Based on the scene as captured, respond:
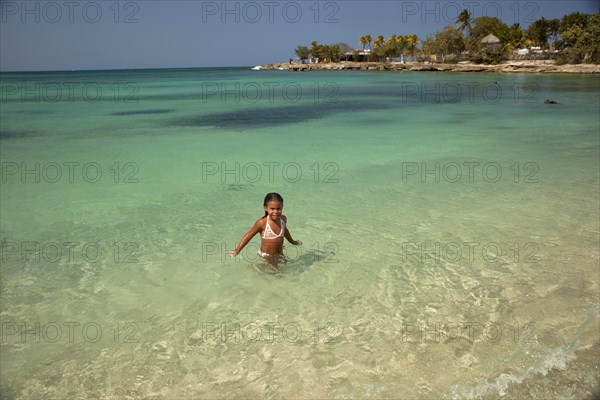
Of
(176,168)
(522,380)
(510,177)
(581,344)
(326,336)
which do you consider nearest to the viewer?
(522,380)

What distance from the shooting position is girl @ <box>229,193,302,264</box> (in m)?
4.43

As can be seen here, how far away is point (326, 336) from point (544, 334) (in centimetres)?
195

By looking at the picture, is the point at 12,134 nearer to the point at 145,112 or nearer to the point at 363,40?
the point at 145,112

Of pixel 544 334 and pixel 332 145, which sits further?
pixel 332 145

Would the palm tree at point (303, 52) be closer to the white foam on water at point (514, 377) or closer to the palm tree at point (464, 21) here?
the palm tree at point (464, 21)

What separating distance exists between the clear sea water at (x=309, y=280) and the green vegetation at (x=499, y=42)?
69.3 metres

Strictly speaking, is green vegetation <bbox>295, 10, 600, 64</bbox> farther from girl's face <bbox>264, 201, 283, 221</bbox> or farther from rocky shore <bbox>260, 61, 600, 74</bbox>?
girl's face <bbox>264, 201, 283, 221</bbox>

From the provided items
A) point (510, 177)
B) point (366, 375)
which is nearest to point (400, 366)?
point (366, 375)

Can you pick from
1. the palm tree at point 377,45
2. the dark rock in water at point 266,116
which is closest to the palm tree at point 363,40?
the palm tree at point 377,45

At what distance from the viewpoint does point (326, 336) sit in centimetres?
386

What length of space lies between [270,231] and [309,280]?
0.72m

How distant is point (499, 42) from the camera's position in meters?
86.0

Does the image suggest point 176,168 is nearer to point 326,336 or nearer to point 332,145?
point 332,145

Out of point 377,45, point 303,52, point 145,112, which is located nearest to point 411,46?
point 377,45
